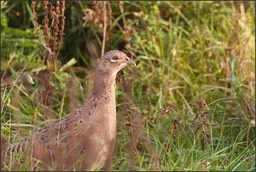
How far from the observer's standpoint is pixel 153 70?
7547 mm

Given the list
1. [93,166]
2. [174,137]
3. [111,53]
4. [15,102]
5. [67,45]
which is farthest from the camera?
[67,45]

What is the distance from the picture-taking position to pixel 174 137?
555 cm

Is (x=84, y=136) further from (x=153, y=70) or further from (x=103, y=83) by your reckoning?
(x=153, y=70)

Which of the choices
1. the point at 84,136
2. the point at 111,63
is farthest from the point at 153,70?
the point at 84,136

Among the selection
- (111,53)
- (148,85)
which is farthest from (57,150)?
(148,85)

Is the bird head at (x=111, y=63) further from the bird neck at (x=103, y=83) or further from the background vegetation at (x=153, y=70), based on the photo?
the background vegetation at (x=153, y=70)

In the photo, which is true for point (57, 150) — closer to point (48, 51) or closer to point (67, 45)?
point (48, 51)

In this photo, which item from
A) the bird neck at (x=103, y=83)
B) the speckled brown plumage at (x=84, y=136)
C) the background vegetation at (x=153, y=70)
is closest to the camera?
the speckled brown plumage at (x=84, y=136)

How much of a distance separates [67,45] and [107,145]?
356 cm

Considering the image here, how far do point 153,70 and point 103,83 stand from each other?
280 centimetres

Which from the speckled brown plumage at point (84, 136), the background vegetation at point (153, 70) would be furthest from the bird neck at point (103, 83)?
the background vegetation at point (153, 70)

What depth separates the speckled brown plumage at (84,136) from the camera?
4.52m

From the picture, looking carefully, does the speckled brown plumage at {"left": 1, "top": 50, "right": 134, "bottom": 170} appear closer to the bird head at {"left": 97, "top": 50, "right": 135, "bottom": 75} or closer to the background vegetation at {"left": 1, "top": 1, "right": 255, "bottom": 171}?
the bird head at {"left": 97, "top": 50, "right": 135, "bottom": 75}

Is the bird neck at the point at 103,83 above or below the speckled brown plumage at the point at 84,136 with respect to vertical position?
above
